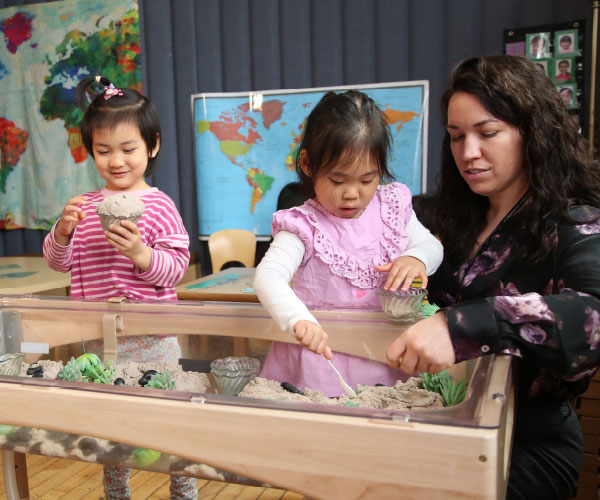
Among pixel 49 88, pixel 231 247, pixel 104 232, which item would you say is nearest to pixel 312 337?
pixel 104 232

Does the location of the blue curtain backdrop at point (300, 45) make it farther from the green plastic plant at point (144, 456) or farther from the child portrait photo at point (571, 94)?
the green plastic plant at point (144, 456)

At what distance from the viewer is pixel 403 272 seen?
1.15 m

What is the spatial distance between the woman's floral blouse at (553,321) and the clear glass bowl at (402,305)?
0.21 metres

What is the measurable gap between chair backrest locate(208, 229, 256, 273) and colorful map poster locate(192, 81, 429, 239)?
107mm

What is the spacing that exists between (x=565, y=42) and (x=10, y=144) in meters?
4.20

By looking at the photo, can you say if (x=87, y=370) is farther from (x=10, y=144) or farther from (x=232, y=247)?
(x=10, y=144)

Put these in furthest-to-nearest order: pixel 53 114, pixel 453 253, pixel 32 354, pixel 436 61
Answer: pixel 53 114 < pixel 436 61 < pixel 453 253 < pixel 32 354

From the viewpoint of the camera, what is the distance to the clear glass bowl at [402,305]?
1061 millimetres

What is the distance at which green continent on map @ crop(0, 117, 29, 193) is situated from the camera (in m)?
4.48

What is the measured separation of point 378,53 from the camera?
143 inches

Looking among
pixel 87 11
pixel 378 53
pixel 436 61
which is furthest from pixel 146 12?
pixel 436 61

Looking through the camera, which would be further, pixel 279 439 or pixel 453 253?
pixel 453 253

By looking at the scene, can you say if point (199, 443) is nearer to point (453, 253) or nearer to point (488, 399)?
point (488, 399)

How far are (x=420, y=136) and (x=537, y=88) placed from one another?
2.62m
